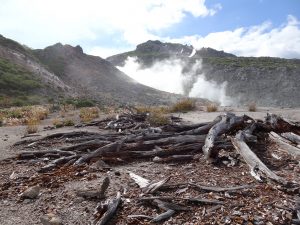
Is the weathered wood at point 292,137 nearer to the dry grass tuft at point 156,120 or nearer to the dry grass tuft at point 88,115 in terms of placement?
the dry grass tuft at point 156,120

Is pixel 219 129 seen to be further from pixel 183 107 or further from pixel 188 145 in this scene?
pixel 183 107

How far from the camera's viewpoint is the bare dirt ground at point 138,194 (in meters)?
4.86

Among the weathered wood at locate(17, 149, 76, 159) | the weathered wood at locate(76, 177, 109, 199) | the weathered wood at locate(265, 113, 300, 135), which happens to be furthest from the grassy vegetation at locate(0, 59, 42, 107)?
the weathered wood at locate(76, 177, 109, 199)

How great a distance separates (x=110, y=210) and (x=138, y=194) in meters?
0.67

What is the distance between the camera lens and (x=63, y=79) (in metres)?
53.7

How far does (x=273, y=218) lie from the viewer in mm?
4645

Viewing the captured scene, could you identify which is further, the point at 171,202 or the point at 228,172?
the point at 228,172

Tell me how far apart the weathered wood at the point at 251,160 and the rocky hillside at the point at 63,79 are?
87.8 feet

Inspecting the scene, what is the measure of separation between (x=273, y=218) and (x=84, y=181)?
327cm

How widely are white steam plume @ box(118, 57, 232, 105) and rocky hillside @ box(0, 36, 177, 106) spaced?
1038 cm

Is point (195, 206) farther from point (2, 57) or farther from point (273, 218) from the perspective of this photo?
point (2, 57)

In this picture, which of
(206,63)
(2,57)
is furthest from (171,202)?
(206,63)

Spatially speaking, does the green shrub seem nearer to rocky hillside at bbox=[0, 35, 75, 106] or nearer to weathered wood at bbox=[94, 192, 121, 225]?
rocky hillside at bbox=[0, 35, 75, 106]

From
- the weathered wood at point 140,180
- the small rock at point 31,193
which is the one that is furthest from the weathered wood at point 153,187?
the small rock at point 31,193
